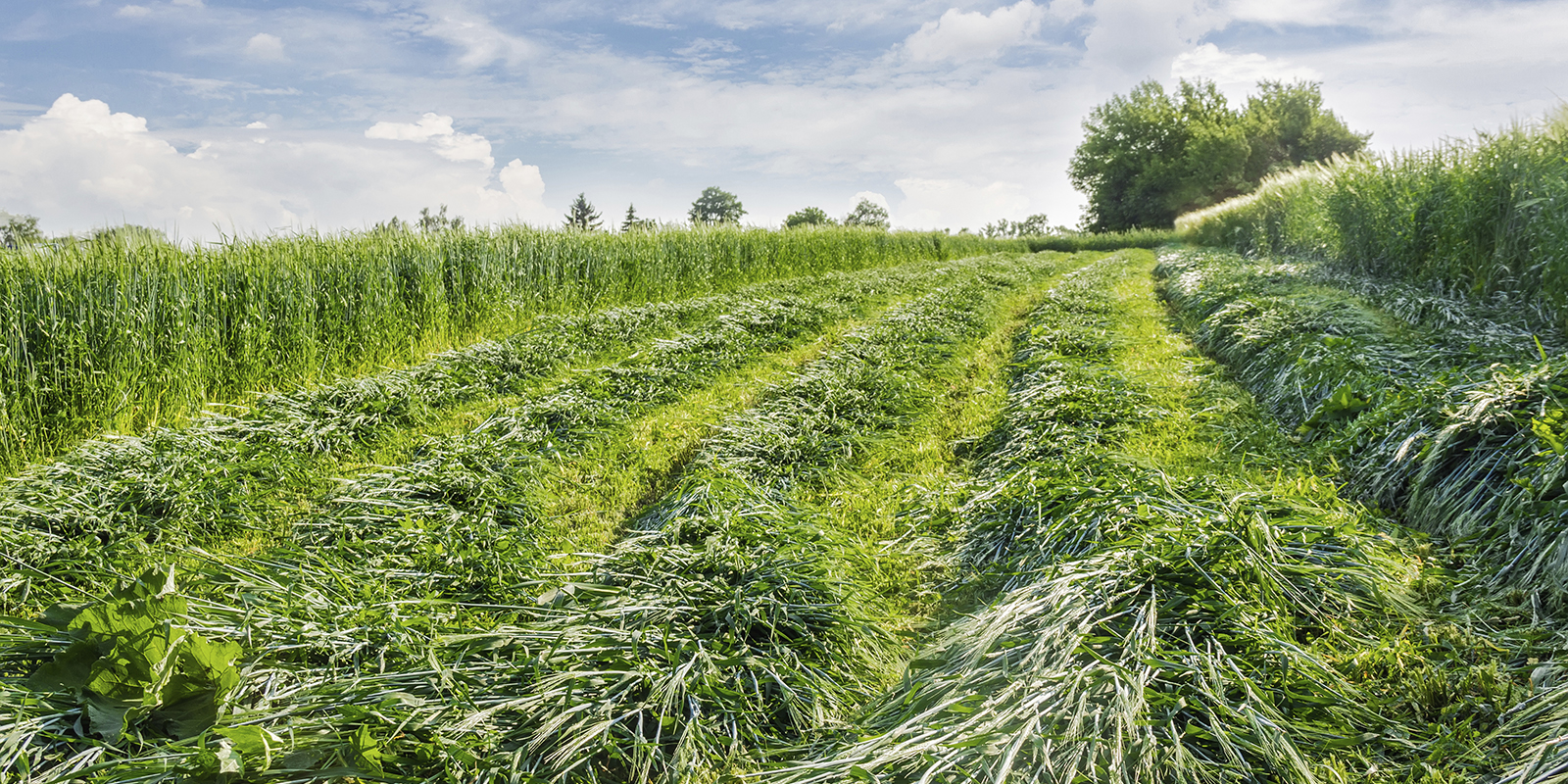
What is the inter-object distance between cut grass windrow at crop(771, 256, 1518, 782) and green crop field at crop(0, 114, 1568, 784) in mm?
18

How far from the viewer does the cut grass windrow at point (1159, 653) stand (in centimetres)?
201

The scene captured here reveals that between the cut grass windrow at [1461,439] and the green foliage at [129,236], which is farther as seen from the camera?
the green foliage at [129,236]

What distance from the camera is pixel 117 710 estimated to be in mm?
2111

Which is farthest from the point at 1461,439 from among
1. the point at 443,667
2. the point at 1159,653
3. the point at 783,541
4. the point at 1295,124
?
the point at 1295,124

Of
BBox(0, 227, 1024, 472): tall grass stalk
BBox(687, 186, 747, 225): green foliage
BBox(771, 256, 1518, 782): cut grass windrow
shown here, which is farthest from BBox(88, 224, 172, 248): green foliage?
BBox(687, 186, 747, 225): green foliage

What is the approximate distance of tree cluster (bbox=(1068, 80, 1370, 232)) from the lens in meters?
47.6

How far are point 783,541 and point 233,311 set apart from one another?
614 centimetres

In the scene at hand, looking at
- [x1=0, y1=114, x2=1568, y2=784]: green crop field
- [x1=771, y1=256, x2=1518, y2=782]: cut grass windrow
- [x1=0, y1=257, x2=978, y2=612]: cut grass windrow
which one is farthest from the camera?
[x1=0, y1=257, x2=978, y2=612]: cut grass windrow

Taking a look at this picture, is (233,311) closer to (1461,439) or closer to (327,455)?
(327,455)

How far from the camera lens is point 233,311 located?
6.52 metres

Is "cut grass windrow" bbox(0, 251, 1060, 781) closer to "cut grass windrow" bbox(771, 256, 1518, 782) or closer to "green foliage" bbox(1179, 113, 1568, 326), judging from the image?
"cut grass windrow" bbox(771, 256, 1518, 782)

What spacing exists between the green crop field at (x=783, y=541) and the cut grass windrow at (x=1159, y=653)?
0.02 metres

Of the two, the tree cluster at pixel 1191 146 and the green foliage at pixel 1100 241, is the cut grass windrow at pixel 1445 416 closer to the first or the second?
the green foliage at pixel 1100 241

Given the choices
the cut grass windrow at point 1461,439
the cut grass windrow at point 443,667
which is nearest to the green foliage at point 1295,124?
the cut grass windrow at point 1461,439
